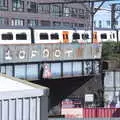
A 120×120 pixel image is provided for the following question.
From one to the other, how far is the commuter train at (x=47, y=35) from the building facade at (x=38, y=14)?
30526 millimetres

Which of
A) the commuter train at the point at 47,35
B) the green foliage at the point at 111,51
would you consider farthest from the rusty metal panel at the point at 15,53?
the green foliage at the point at 111,51

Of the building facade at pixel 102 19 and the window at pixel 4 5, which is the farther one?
the building facade at pixel 102 19

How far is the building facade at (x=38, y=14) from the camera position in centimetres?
10231

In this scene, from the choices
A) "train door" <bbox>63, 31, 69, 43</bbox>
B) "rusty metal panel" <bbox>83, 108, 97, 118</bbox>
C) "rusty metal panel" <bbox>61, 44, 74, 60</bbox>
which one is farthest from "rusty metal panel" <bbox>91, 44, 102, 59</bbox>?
"rusty metal panel" <bbox>83, 108, 97, 118</bbox>

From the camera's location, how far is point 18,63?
46.3 m

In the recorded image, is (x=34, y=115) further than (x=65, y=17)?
No

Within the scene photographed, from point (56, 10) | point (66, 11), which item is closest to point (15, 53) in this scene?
point (56, 10)

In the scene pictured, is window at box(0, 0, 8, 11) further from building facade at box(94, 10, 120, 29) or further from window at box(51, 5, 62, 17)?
building facade at box(94, 10, 120, 29)

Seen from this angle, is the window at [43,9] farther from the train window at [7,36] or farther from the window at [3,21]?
the train window at [7,36]

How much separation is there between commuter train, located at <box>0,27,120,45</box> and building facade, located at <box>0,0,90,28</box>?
30.5 m

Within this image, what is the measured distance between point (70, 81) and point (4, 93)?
51.7 meters

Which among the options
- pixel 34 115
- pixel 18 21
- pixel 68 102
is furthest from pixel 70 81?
pixel 34 115

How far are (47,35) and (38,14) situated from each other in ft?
166

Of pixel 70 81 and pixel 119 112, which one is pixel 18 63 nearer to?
pixel 119 112
